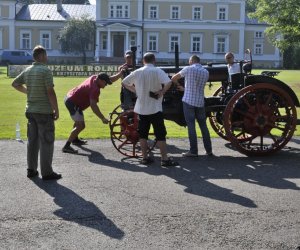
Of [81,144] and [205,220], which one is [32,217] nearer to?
[205,220]

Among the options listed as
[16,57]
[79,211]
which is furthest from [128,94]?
[16,57]

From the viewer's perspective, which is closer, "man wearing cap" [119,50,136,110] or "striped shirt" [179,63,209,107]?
"striped shirt" [179,63,209,107]

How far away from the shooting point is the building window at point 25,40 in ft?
232

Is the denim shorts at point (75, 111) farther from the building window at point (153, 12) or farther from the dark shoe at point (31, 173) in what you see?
the building window at point (153, 12)

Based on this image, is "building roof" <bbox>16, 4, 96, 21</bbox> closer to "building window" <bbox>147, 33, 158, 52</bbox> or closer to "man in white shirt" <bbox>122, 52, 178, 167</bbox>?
"building window" <bbox>147, 33, 158, 52</bbox>

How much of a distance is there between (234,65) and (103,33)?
5904 centimetres

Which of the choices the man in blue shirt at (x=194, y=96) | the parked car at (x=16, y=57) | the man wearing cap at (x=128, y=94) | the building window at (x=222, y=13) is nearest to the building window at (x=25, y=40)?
the parked car at (x=16, y=57)

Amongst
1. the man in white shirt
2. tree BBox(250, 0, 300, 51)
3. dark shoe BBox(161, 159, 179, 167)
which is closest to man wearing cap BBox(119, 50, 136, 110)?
the man in white shirt

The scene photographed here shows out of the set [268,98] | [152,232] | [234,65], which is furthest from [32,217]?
[234,65]

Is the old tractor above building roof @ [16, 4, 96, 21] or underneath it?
underneath

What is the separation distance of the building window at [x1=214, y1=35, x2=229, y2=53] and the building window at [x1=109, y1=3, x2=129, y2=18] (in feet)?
39.0

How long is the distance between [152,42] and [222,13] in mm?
9658

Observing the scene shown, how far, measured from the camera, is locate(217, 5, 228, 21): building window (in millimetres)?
69000

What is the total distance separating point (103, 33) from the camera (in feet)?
223
